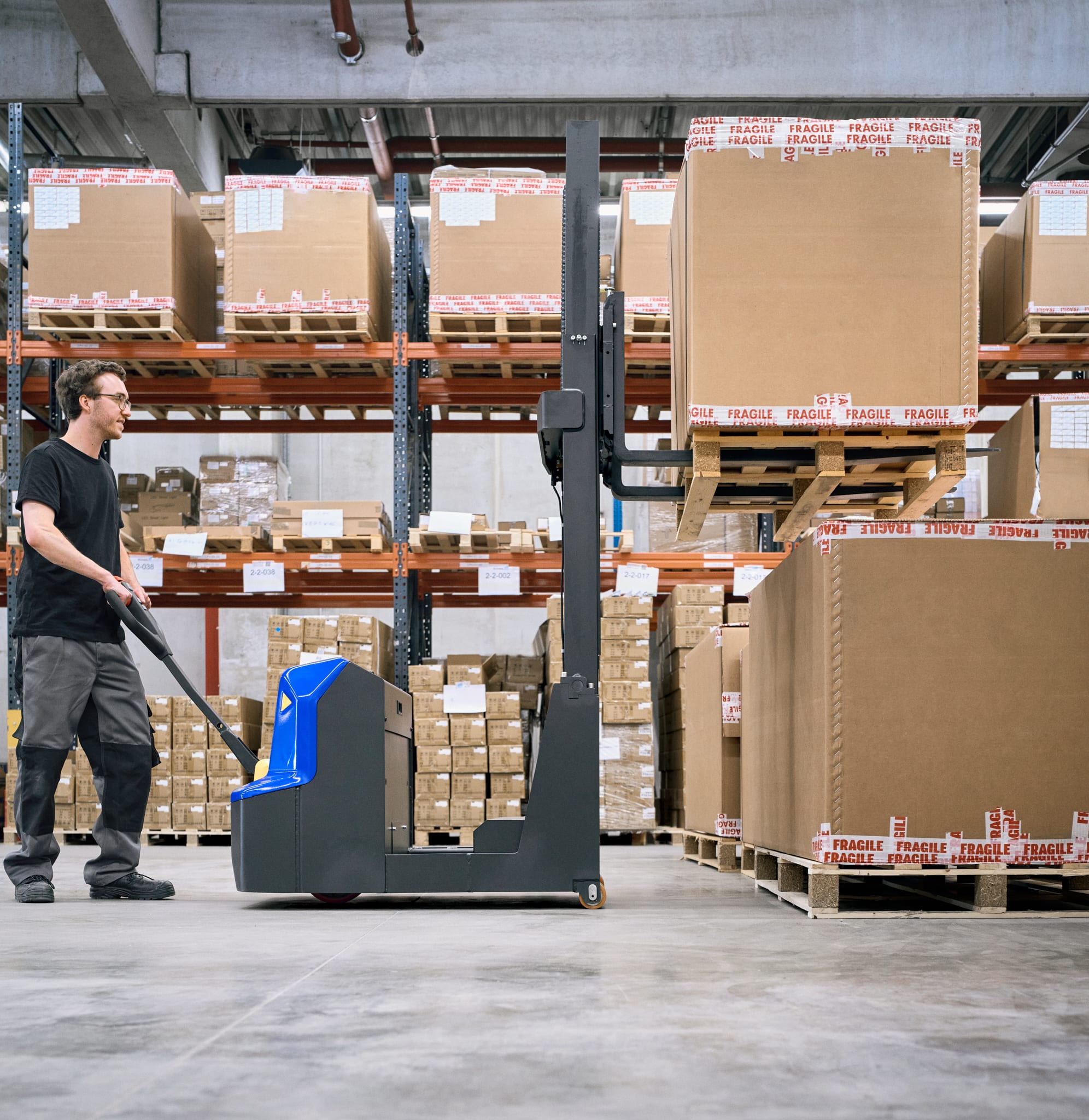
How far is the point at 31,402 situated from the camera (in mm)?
9031

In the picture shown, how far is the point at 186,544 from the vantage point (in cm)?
829

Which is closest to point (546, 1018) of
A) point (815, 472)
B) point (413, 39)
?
point (815, 472)

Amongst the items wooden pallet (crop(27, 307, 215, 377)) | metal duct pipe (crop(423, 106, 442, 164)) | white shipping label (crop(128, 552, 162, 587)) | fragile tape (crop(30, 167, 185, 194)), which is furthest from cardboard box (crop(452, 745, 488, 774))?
metal duct pipe (crop(423, 106, 442, 164))

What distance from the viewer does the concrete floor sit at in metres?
1.55

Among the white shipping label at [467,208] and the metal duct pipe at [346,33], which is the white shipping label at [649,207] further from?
the metal duct pipe at [346,33]

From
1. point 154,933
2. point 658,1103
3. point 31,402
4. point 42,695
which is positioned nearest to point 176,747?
point 31,402

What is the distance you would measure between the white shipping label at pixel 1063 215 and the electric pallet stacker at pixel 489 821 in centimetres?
446

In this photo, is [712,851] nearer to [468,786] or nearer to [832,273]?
[468,786]

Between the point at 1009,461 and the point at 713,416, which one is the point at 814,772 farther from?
the point at 1009,461

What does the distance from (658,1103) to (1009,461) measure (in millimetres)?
4548

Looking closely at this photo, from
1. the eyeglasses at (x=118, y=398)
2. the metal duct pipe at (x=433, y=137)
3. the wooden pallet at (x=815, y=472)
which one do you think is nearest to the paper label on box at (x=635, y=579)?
the wooden pallet at (x=815, y=472)

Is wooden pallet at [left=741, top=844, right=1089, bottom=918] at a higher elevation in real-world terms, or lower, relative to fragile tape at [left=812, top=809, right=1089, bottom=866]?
lower

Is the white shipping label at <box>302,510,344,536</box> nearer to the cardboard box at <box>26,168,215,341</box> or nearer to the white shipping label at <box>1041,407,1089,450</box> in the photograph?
the cardboard box at <box>26,168,215,341</box>

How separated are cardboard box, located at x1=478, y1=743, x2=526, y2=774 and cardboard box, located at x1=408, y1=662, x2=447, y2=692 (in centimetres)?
58
